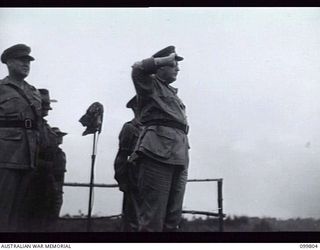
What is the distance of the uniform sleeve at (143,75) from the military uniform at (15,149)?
94cm

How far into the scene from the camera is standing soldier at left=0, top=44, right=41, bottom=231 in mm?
4590

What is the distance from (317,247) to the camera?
4621mm

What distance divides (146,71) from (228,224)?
1568 mm

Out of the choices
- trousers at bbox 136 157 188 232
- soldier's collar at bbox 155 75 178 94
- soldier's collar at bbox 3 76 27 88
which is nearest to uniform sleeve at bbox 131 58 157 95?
soldier's collar at bbox 155 75 178 94

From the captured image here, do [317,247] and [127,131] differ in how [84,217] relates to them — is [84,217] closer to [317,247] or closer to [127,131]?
[127,131]

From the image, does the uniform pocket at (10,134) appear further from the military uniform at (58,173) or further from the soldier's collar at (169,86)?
the soldier's collar at (169,86)

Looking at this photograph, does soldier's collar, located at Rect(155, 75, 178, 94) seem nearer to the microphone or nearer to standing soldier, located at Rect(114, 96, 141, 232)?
standing soldier, located at Rect(114, 96, 141, 232)

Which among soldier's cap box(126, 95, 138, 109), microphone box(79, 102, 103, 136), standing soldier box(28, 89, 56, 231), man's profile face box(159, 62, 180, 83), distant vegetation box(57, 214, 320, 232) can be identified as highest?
man's profile face box(159, 62, 180, 83)

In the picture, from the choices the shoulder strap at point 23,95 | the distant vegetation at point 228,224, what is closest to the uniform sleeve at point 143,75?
the shoulder strap at point 23,95

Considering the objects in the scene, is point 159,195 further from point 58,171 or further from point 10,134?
point 10,134
